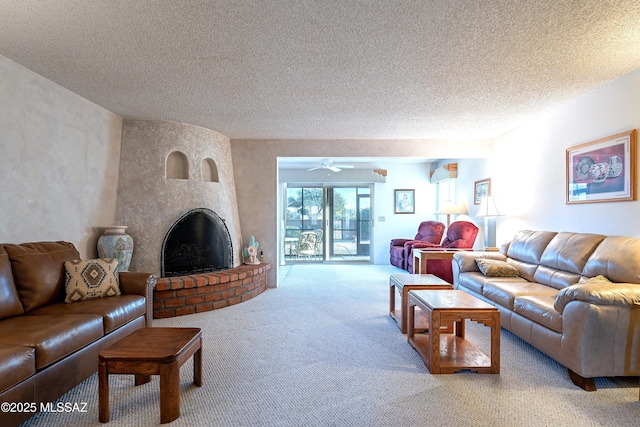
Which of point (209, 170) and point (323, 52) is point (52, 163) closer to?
point (209, 170)

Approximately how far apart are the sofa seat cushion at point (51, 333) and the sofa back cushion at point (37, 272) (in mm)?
247

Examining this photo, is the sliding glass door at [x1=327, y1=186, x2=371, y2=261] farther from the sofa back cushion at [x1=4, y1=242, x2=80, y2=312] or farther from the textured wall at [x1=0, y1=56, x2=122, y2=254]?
the sofa back cushion at [x1=4, y1=242, x2=80, y2=312]

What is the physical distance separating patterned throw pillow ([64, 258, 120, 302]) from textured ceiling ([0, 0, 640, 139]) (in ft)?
5.35

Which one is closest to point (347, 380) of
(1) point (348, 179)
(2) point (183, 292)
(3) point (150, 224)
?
(2) point (183, 292)

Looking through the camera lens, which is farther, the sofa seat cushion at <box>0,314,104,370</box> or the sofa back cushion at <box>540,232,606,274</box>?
the sofa back cushion at <box>540,232,606,274</box>

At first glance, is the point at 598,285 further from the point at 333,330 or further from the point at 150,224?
the point at 150,224

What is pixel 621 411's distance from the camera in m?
1.94

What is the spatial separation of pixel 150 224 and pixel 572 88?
4.80 meters

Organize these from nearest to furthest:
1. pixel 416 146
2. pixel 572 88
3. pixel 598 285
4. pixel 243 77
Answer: pixel 598 285
pixel 243 77
pixel 572 88
pixel 416 146

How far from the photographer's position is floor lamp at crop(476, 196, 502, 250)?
4.96 metres

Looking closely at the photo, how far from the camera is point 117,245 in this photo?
361 cm

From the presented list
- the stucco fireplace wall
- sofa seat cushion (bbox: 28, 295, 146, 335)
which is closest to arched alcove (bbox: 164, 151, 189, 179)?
the stucco fireplace wall

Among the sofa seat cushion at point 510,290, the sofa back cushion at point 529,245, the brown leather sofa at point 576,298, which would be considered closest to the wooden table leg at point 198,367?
the brown leather sofa at point 576,298

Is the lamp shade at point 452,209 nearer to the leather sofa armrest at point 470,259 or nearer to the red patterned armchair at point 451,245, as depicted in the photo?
the red patterned armchair at point 451,245
